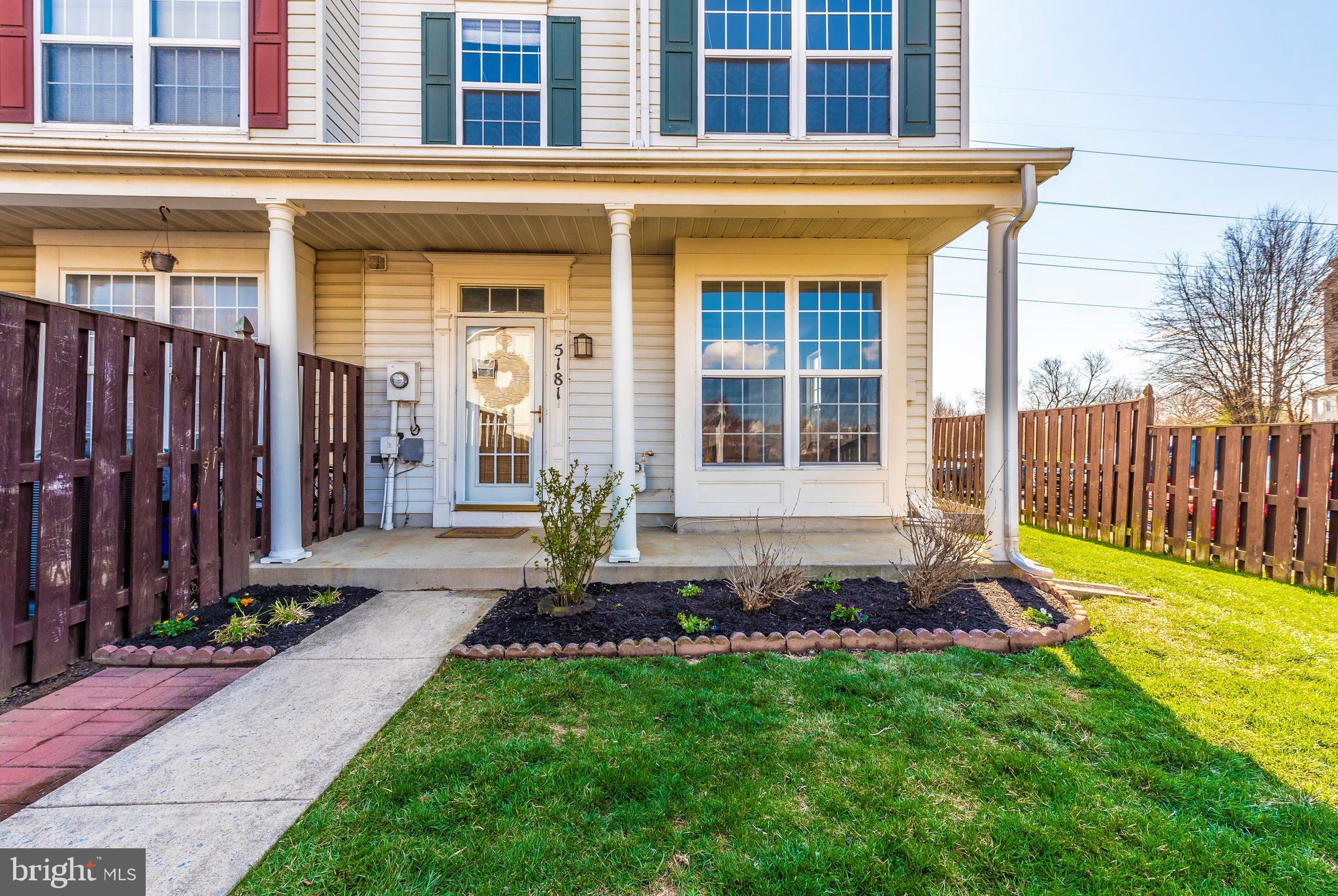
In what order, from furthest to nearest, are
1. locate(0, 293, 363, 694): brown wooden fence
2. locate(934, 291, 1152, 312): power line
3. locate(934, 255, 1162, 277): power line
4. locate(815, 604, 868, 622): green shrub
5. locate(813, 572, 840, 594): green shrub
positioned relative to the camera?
locate(934, 291, 1152, 312): power line < locate(934, 255, 1162, 277): power line < locate(813, 572, 840, 594): green shrub < locate(815, 604, 868, 622): green shrub < locate(0, 293, 363, 694): brown wooden fence

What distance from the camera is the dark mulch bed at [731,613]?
10.2ft

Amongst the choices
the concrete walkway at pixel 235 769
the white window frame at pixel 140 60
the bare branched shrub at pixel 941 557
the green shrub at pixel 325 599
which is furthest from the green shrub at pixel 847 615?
the white window frame at pixel 140 60

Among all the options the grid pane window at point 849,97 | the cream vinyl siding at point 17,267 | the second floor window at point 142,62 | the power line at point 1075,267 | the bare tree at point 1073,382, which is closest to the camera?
the second floor window at point 142,62

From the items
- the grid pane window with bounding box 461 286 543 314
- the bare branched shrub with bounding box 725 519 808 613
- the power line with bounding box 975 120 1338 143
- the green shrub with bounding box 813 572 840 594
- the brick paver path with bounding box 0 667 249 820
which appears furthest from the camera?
the power line with bounding box 975 120 1338 143

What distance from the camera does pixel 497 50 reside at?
17.6 feet

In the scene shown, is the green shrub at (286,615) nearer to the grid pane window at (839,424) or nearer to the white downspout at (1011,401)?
the grid pane window at (839,424)

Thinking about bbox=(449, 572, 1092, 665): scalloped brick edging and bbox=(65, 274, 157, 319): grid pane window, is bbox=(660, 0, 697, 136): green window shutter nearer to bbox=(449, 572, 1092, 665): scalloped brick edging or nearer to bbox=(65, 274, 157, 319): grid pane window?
bbox=(449, 572, 1092, 665): scalloped brick edging

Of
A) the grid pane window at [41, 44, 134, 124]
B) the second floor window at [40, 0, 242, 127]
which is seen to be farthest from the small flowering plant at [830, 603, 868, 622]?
the grid pane window at [41, 44, 134, 124]

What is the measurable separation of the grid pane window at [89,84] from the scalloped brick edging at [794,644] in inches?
200

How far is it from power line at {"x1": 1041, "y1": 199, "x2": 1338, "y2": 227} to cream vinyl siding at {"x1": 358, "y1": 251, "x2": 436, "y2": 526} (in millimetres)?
14647

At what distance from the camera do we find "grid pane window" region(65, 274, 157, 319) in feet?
16.9

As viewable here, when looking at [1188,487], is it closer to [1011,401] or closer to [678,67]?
[1011,401]

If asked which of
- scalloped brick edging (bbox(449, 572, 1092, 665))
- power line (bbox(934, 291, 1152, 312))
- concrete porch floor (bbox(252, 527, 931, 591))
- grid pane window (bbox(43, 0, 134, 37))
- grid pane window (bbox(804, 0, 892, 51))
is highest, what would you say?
power line (bbox(934, 291, 1152, 312))

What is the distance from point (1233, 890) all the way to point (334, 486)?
224 inches
